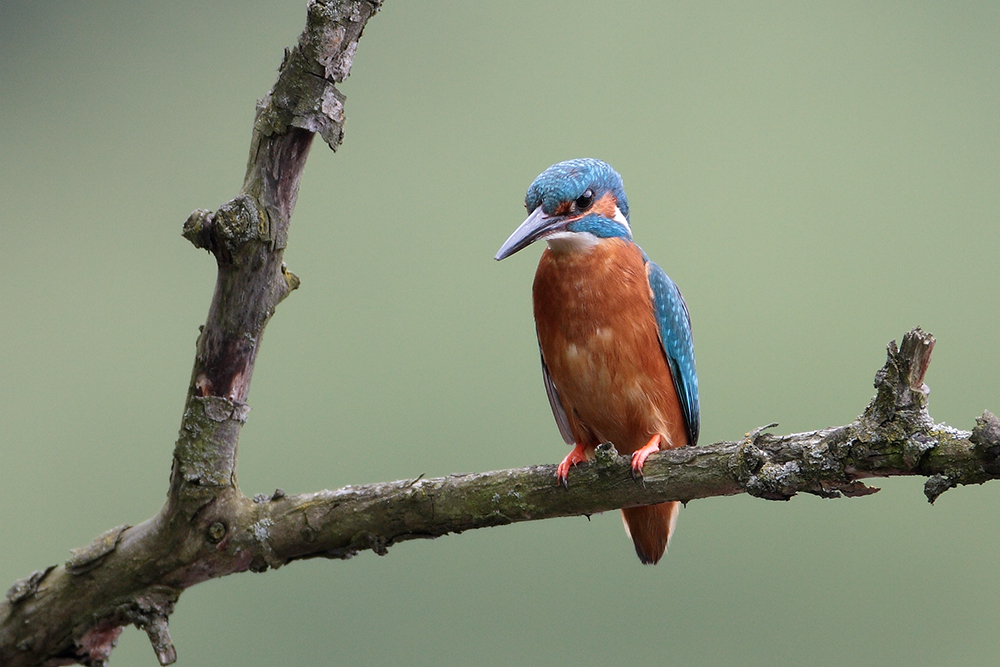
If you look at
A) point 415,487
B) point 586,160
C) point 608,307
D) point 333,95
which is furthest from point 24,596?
point 586,160

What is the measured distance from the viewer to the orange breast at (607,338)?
202 centimetres

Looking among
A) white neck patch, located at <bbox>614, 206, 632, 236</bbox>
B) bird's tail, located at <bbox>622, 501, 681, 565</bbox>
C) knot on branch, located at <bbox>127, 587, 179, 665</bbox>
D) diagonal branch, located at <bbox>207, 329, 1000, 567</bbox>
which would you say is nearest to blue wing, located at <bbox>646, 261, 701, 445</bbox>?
white neck patch, located at <bbox>614, 206, 632, 236</bbox>

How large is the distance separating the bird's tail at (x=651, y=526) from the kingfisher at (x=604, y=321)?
0.02m

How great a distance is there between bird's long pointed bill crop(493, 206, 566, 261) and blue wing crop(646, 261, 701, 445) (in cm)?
27

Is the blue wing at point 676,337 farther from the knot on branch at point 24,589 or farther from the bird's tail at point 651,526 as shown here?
the knot on branch at point 24,589

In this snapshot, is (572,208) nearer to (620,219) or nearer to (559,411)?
(620,219)

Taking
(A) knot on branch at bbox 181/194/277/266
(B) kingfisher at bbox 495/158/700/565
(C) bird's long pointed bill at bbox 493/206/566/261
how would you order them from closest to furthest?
(A) knot on branch at bbox 181/194/277/266
(C) bird's long pointed bill at bbox 493/206/566/261
(B) kingfisher at bbox 495/158/700/565

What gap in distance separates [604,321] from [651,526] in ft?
1.65

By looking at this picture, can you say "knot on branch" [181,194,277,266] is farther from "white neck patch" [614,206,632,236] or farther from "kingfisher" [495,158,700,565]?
"white neck patch" [614,206,632,236]

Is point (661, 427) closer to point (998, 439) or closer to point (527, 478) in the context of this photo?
point (527, 478)

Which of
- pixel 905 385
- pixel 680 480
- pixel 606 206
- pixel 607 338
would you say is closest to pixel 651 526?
pixel 607 338

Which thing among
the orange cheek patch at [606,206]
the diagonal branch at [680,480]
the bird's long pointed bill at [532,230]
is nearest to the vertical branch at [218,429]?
the diagonal branch at [680,480]

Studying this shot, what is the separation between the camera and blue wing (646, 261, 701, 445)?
6.87 ft

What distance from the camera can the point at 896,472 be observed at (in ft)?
4.40
